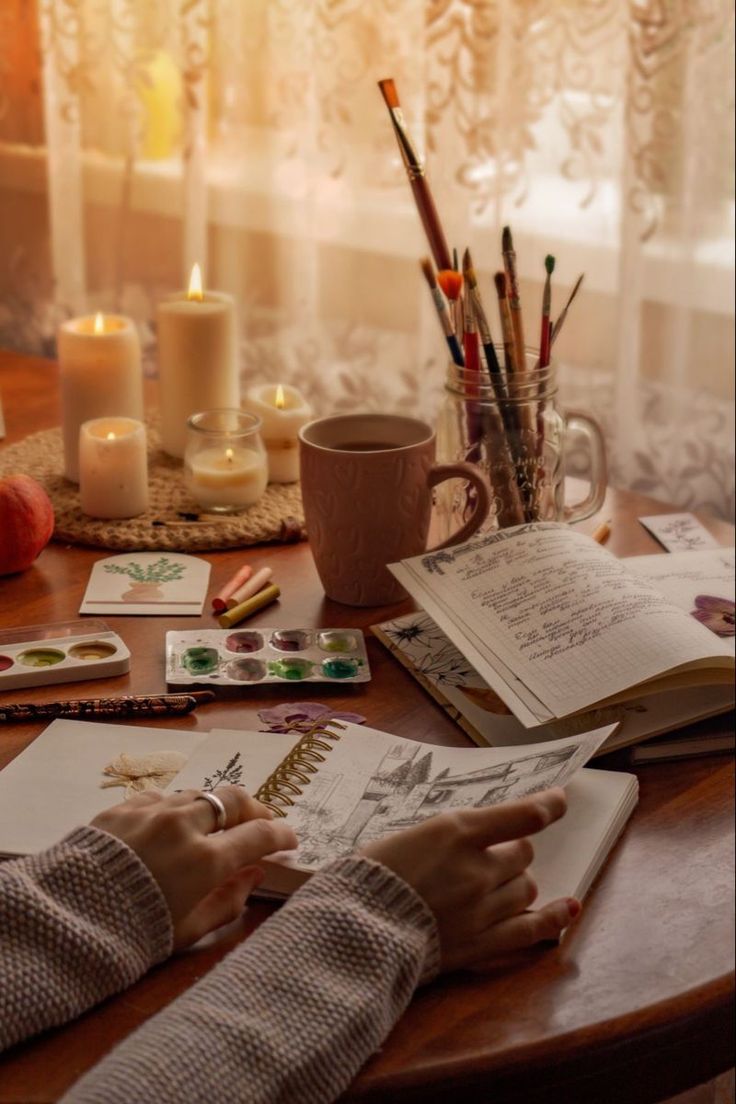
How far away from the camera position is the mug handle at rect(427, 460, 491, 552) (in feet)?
3.34

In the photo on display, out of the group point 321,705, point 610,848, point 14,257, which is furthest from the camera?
point 14,257

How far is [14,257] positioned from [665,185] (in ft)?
4.31

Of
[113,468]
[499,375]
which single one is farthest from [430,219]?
[113,468]

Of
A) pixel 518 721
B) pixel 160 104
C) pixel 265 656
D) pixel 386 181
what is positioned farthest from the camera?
pixel 160 104

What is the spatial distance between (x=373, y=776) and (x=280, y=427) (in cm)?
56

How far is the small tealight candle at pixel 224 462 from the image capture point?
1240 mm

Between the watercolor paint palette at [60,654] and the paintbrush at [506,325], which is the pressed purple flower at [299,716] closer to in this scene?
the watercolor paint palette at [60,654]

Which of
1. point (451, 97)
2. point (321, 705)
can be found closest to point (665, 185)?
point (451, 97)

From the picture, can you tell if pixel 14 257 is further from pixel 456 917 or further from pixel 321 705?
pixel 456 917

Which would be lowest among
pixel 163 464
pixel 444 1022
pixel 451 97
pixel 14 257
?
pixel 444 1022

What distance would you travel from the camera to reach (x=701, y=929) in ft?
2.32

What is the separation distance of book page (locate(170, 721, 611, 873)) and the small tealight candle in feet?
1.36

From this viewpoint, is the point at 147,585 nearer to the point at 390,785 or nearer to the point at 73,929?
the point at 390,785

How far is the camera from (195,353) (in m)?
1.33
